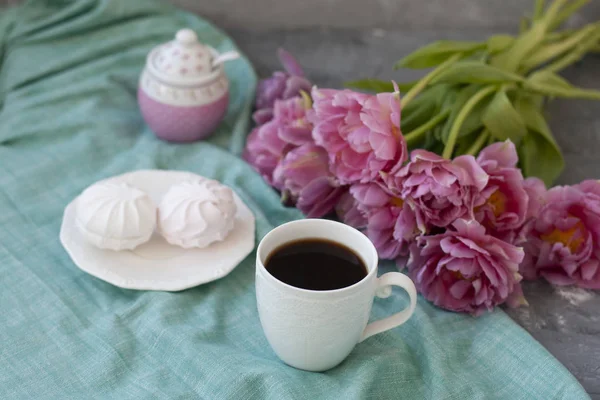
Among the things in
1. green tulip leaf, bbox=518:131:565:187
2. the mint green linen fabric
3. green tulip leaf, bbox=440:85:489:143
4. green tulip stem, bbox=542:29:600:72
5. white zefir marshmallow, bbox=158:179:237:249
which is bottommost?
the mint green linen fabric

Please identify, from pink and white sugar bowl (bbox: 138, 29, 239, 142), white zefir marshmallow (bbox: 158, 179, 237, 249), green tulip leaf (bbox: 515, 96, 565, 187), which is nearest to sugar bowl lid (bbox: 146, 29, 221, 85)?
pink and white sugar bowl (bbox: 138, 29, 239, 142)

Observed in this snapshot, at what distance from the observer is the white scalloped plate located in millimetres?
772

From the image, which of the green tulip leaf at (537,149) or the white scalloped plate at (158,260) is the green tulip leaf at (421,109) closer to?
the green tulip leaf at (537,149)

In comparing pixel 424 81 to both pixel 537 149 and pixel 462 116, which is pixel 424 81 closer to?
pixel 462 116

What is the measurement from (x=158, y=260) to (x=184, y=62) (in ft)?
1.04

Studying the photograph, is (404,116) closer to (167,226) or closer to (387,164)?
(387,164)

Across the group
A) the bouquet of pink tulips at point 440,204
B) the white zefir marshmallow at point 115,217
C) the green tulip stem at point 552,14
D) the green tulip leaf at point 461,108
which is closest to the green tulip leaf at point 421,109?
the green tulip leaf at point 461,108

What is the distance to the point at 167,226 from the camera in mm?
808

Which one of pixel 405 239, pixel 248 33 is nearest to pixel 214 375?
pixel 405 239

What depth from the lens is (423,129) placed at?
858 mm

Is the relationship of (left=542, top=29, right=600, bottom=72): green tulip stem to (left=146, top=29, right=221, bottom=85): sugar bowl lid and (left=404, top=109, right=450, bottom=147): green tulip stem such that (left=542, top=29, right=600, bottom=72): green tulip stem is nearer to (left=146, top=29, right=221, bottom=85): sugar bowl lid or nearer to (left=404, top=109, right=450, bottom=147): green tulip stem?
(left=404, top=109, right=450, bottom=147): green tulip stem

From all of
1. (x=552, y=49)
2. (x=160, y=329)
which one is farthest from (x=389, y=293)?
(x=552, y=49)

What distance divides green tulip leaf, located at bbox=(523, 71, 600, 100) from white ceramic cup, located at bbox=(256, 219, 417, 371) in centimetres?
39

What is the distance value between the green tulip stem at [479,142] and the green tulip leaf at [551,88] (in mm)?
95
